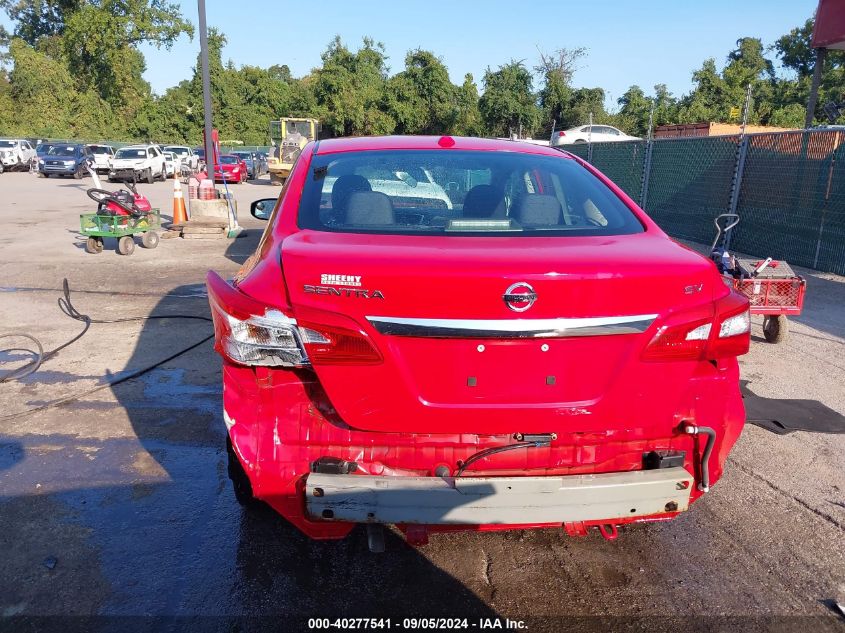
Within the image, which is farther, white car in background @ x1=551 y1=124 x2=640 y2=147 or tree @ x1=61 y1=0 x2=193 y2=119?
tree @ x1=61 y1=0 x2=193 y2=119

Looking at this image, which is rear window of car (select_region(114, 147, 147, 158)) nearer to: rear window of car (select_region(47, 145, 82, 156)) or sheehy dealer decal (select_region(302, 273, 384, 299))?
rear window of car (select_region(47, 145, 82, 156))

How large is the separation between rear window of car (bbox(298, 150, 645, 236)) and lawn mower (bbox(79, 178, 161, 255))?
877 centimetres

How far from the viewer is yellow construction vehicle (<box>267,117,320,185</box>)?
31719 mm

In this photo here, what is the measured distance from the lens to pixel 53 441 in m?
4.27

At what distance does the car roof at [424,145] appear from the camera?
141 inches

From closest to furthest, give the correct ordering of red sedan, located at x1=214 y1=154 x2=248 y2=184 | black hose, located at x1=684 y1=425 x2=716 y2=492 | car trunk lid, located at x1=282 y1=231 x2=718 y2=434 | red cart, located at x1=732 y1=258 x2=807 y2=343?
1. car trunk lid, located at x1=282 y1=231 x2=718 y2=434
2. black hose, located at x1=684 y1=425 x2=716 y2=492
3. red cart, located at x1=732 y1=258 x2=807 y2=343
4. red sedan, located at x1=214 y1=154 x2=248 y2=184

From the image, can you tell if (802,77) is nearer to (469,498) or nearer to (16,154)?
(16,154)

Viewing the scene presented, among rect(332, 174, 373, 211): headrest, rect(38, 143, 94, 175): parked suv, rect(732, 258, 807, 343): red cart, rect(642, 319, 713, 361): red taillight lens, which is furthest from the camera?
rect(38, 143, 94, 175): parked suv

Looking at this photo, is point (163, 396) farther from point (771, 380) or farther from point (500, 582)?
point (771, 380)

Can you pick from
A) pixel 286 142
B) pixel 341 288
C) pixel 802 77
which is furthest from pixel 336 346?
pixel 802 77

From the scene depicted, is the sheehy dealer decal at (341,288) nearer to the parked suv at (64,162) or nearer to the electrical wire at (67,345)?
the electrical wire at (67,345)

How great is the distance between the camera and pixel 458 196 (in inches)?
132

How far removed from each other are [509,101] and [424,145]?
150 ft

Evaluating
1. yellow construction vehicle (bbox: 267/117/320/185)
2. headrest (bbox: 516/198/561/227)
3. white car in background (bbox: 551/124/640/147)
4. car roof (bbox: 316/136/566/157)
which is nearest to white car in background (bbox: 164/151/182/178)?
yellow construction vehicle (bbox: 267/117/320/185)
